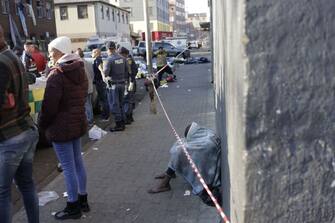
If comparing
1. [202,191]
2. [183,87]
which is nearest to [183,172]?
[202,191]

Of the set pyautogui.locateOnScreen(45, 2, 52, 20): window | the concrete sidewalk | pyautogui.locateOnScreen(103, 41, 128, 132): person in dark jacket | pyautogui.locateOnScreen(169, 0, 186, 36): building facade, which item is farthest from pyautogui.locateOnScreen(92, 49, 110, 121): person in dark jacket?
pyautogui.locateOnScreen(169, 0, 186, 36): building facade

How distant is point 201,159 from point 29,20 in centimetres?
3727

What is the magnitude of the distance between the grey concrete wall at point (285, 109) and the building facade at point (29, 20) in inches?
1198

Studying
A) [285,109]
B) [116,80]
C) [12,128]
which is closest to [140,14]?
[116,80]

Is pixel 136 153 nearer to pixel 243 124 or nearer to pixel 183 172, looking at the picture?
pixel 183 172

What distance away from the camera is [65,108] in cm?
459

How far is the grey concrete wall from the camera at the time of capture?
1.13m

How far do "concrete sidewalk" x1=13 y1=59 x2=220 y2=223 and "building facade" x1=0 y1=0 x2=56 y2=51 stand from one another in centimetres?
2277

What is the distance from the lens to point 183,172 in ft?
17.4

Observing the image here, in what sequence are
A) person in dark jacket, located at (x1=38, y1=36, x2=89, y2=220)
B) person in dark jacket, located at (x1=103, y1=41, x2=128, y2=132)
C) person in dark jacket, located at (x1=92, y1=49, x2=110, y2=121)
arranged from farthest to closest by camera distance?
person in dark jacket, located at (x1=92, y1=49, x2=110, y2=121), person in dark jacket, located at (x1=103, y1=41, x2=128, y2=132), person in dark jacket, located at (x1=38, y1=36, x2=89, y2=220)

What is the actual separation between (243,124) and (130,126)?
9037mm

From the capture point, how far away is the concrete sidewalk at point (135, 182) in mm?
4863

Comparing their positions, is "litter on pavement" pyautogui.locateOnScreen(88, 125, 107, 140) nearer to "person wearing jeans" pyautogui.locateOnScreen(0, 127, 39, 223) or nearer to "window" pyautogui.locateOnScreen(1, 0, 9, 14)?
"person wearing jeans" pyautogui.locateOnScreen(0, 127, 39, 223)

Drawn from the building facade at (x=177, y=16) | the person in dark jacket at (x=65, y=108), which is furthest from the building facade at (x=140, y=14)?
the person in dark jacket at (x=65, y=108)
